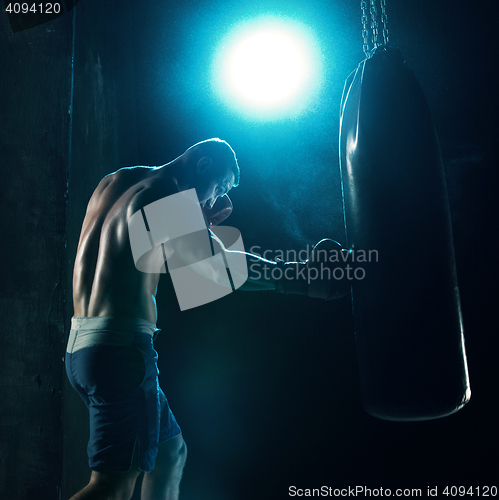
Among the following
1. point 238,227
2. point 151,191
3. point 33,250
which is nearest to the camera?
point 151,191

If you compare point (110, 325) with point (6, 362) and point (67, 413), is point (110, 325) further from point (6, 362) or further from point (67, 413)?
point (6, 362)

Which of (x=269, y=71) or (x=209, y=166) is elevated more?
(x=269, y=71)

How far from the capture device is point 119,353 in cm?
116

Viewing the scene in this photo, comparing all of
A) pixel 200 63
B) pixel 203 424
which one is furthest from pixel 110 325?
pixel 200 63

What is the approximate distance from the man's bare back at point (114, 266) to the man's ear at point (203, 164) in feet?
0.60

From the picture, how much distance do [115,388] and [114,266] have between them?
15.0 inches

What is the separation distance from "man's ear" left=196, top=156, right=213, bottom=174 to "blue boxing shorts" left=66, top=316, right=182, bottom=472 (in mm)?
645

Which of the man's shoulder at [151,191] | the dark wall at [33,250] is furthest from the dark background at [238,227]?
the man's shoulder at [151,191]

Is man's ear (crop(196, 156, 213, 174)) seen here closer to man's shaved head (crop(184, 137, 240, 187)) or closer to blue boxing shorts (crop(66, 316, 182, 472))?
man's shaved head (crop(184, 137, 240, 187))

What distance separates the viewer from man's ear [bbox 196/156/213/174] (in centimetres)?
148

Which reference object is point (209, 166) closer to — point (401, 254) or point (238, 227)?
point (401, 254)

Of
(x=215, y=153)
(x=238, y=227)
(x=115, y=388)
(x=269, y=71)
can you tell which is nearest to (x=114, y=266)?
(x=115, y=388)

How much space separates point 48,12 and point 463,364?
2.40 meters

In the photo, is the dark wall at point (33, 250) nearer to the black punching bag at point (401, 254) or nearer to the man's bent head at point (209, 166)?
the man's bent head at point (209, 166)
